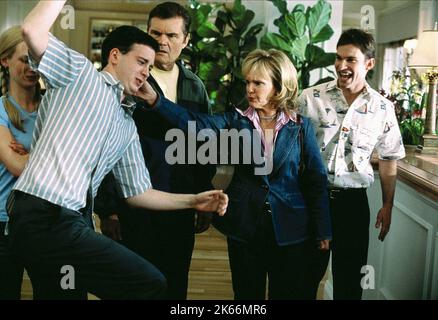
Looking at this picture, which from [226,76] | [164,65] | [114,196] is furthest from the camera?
[226,76]

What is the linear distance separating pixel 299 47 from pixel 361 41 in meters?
1.10

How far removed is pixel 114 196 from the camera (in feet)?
5.00

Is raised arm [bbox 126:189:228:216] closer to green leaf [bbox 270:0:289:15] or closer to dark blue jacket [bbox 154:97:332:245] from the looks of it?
dark blue jacket [bbox 154:97:332:245]

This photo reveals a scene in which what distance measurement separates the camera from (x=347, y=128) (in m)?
1.66

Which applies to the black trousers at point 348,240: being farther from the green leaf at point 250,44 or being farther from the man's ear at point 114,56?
the green leaf at point 250,44

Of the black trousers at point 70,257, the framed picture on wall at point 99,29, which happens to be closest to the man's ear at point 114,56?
the black trousers at point 70,257

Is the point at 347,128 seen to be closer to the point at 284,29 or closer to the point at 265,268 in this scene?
the point at 265,268

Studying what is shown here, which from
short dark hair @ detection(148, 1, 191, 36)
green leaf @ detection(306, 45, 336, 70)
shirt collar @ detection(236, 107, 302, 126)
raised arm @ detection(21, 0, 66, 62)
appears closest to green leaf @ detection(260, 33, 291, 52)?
green leaf @ detection(306, 45, 336, 70)

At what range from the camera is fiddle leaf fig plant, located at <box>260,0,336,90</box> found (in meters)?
2.57

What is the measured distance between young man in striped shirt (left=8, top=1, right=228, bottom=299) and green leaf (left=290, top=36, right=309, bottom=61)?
1409mm

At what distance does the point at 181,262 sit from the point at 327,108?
2.03 feet

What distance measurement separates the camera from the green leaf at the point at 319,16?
255 centimetres
